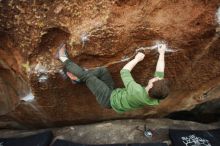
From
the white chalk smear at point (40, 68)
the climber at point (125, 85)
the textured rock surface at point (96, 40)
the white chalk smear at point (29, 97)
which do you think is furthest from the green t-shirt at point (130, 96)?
the white chalk smear at point (29, 97)

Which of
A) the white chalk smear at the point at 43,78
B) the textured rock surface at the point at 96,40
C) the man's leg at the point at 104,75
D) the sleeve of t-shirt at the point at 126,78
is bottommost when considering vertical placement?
the sleeve of t-shirt at the point at 126,78

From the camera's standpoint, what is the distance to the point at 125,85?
4332mm

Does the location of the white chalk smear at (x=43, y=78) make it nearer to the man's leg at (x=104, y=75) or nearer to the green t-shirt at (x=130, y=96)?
the man's leg at (x=104, y=75)

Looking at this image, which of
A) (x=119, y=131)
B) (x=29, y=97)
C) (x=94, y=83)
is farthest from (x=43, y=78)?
(x=119, y=131)

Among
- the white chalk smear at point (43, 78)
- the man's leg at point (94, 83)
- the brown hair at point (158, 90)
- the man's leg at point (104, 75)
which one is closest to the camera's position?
the brown hair at point (158, 90)

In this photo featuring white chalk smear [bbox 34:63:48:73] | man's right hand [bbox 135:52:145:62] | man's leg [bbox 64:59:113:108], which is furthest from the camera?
white chalk smear [bbox 34:63:48:73]

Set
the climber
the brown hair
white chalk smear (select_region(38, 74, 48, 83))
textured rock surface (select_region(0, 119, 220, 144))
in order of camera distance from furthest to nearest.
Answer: textured rock surface (select_region(0, 119, 220, 144)) → white chalk smear (select_region(38, 74, 48, 83)) → the climber → the brown hair

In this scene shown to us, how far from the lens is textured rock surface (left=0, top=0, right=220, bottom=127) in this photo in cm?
451

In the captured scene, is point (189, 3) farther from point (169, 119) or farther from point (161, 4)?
point (169, 119)

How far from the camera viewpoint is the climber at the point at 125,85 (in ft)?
13.4

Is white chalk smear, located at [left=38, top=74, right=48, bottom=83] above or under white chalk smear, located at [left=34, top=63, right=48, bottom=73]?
under

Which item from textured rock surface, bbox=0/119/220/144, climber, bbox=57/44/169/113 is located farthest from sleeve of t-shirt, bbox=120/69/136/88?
textured rock surface, bbox=0/119/220/144

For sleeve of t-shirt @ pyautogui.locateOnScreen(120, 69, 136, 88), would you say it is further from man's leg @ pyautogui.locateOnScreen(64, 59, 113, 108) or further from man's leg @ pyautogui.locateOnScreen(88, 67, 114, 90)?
man's leg @ pyautogui.locateOnScreen(88, 67, 114, 90)

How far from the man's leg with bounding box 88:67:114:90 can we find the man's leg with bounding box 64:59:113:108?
0.09m
